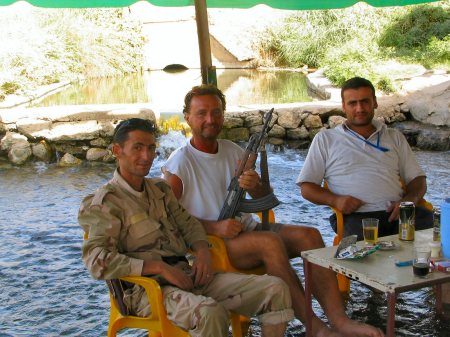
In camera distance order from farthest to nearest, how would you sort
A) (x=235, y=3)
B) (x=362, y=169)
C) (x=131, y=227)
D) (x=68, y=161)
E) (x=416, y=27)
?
(x=416, y=27)
(x=68, y=161)
(x=235, y=3)
(x=362, y=169)
(x=131, y=227)

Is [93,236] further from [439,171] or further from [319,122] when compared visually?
[319,122]

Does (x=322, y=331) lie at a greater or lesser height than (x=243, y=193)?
lesser

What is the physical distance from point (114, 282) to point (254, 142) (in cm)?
110

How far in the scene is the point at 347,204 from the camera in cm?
391

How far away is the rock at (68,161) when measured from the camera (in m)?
9.98

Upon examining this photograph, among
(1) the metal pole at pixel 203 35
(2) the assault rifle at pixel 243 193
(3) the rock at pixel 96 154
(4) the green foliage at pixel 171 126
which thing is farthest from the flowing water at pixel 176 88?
(2) the assault rifle at pixel 243 193

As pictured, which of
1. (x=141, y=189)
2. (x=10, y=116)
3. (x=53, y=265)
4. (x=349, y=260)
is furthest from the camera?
(x=10, y=116)

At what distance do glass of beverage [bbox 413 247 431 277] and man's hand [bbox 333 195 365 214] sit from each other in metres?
1.12

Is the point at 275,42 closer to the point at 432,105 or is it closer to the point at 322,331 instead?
the point at 432,105

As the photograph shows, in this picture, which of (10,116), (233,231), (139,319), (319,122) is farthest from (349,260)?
(10,116)

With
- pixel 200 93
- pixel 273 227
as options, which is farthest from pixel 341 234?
pixel 200 93

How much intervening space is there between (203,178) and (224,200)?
0.17m

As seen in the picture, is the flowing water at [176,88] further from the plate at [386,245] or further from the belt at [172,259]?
the plate at [386,245]

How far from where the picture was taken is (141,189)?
303cm
